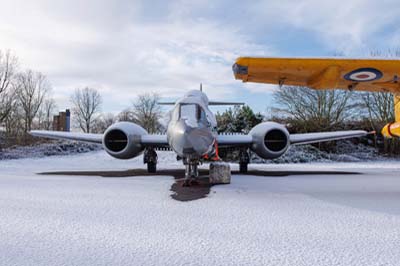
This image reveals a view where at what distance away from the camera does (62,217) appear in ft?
13.5

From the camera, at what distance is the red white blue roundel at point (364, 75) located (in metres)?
7.27

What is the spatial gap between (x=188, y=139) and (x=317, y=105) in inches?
952

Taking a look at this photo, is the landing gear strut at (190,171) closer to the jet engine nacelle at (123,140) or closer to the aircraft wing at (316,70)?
the aircraft wing at (316,70)

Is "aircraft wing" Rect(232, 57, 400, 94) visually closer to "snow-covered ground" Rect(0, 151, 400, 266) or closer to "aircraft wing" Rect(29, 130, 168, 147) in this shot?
"snow-covered ground" Rect(0, 151, 400, 266)

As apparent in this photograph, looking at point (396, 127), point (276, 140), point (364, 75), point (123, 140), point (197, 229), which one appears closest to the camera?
point (197, 229)

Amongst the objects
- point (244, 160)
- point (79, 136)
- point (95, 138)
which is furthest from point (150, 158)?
point (244, 160)

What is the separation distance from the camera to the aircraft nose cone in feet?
22.7

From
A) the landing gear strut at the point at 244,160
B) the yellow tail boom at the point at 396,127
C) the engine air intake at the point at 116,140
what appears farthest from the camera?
the landing gear strut at the point at 244,160

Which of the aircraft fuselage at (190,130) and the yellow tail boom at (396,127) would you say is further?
the yellow tail boom at (396,127)

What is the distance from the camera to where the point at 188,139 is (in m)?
6.90

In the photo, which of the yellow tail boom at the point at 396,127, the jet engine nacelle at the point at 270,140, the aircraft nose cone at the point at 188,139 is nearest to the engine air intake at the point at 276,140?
the jet engine nacelle at the point at 270,140

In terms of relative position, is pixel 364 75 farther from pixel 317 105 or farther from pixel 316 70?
pixel 317 105

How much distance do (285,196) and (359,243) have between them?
2.86 m

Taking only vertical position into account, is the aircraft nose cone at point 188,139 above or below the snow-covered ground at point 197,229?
above
